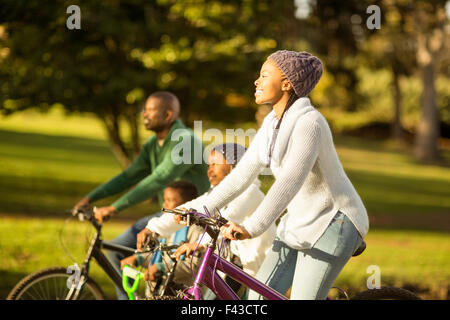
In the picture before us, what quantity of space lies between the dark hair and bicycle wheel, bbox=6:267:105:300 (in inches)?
32.6

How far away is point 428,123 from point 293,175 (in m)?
36.8

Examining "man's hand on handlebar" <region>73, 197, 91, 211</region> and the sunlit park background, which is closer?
"man's hand on handlebar" <region>73, 197, 91, 211</region>

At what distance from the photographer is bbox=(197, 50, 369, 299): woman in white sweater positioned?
11.4ft

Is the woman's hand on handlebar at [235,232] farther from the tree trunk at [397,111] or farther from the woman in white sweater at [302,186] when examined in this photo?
the tree trunk at [397,111]

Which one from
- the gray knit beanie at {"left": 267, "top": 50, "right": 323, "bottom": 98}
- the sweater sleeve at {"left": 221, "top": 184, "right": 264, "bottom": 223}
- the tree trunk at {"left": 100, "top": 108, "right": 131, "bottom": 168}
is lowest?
the tree trunk at {"left": 100, "top": 108, "right": 131, "bottom": 168}

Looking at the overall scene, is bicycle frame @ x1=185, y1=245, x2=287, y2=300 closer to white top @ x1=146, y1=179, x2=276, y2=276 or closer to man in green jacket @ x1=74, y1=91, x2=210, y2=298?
white top @ x1=146, y1=179, x2=276, y2=276

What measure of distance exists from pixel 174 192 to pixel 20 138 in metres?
31.8

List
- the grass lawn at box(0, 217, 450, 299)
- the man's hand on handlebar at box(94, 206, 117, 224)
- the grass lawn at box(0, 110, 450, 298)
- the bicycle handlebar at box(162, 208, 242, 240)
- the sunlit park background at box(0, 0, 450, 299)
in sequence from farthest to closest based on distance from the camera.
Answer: the sunlit park background at box(0, 0, 450, 299)
the grass lawn at box(0, 110, 450, 298)
the grass lawn at box(0, 217, 450, 299)
the man's hand on handlebar at box(94, 206, 117, 224)
the bicycle handlebar at box(162, 208, 242, 240)

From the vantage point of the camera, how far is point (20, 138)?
35312mm

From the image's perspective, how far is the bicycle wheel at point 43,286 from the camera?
15.5ft

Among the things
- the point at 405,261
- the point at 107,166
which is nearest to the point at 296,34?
the point at 107,166

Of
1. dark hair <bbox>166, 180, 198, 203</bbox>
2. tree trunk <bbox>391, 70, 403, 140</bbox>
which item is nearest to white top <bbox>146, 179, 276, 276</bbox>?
dark hair <bbox>166, 180, 198, 203</bbox>

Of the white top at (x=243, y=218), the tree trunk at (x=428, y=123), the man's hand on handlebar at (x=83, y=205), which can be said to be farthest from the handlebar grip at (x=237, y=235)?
the tree trunk at (x=428, y=123)
